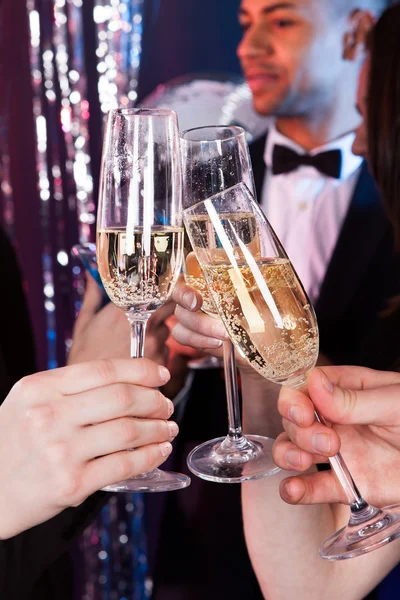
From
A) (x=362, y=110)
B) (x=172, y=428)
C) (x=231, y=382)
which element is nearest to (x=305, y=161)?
(x=362, y=110)

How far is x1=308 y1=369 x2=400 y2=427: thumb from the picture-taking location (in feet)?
3.30

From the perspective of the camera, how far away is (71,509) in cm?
151

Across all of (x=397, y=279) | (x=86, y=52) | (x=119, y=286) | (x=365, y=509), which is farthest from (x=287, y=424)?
(x=86, y=52)

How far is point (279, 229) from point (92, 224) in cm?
87

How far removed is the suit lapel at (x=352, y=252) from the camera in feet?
9.04

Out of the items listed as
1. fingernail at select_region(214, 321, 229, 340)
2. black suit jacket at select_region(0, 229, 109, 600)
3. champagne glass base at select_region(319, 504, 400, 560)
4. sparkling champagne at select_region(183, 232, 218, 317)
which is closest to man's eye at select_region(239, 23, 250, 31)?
black suit jacket at select_region(0, 229, 109, 600)

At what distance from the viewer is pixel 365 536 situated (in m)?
1.03

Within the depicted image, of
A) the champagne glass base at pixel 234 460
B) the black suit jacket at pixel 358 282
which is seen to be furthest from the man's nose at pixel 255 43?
the champagne glass base at pixel 234 460

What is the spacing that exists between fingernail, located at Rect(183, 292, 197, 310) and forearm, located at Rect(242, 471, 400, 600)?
381 mm

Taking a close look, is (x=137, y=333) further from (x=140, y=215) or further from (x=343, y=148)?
(x=343, y=148)

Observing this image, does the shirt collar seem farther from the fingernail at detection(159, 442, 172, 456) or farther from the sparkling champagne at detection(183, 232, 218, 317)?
the fingernail at detection(159, 442, 172, 456)

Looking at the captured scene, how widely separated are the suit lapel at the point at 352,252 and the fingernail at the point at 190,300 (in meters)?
1.53

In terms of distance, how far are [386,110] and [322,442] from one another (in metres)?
1.84

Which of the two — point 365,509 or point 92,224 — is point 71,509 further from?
point 92,224
